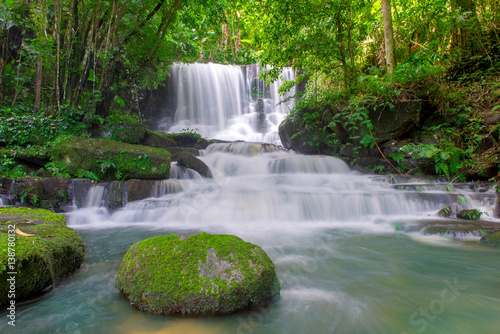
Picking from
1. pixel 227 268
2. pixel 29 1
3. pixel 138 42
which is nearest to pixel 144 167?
pixel 138 42

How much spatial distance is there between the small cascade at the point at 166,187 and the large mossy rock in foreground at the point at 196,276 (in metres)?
4.27

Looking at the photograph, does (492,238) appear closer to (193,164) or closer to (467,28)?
(193,164)

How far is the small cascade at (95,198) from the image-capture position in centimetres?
609

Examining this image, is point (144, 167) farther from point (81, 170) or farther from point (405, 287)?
point (405, 287)

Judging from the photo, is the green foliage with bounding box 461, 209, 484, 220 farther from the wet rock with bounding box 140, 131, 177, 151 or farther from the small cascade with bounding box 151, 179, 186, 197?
the wet rock with bounding box 140, 131, 177, 151

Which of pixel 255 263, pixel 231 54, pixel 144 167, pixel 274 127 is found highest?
pixel 231 54

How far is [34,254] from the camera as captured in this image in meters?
2.21

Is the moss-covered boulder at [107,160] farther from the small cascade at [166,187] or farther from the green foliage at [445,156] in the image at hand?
the green foliage at [445,156]

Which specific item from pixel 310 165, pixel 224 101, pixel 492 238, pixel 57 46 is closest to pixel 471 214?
pixel 492 238

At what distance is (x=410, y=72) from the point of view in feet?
25.4

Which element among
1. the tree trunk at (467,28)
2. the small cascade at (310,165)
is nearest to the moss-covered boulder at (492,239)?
the small cascade at (310,165)

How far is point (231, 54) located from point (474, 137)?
18768 mm

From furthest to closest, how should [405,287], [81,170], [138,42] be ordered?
[138,42]
[81,170]
[405,287]

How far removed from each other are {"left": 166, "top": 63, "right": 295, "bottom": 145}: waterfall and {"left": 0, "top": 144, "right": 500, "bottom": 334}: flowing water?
8.18m
